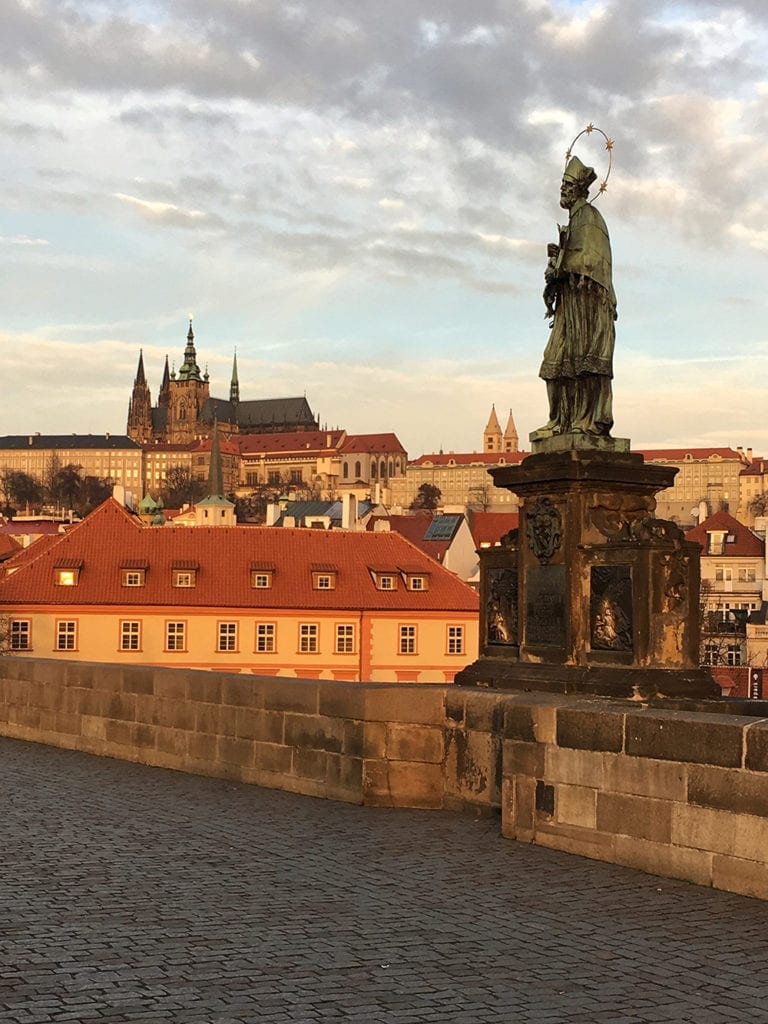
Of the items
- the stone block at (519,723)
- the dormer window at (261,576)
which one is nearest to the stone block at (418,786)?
the stone block at (519,723)

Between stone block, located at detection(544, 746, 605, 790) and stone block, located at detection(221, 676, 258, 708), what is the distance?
131 inches

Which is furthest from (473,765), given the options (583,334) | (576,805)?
(583,334)

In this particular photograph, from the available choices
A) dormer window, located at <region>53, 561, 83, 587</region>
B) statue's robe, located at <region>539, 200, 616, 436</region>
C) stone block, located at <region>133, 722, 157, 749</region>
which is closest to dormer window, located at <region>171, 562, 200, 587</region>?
dormer window, located at <region>53, 561, 83, 587</region>

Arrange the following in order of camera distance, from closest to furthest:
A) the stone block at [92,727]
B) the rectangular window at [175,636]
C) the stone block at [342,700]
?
the stone block at [342,700] → the stone block at [92,727] → the rectangular window at [175,636]

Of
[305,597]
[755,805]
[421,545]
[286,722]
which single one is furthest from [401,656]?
[755,805]

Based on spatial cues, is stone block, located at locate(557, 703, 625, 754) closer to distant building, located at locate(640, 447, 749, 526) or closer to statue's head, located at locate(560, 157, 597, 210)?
statue's head, located at locate(560, 157, 597, 210)

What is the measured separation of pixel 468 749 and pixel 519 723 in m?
1.10

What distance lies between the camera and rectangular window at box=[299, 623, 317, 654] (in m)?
53.2

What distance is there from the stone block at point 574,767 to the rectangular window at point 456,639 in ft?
154

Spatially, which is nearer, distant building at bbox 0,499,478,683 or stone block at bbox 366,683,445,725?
stone block at bbox 366,683,445,725

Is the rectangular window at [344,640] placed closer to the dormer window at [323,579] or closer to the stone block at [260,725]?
the dormer window at [323,579]

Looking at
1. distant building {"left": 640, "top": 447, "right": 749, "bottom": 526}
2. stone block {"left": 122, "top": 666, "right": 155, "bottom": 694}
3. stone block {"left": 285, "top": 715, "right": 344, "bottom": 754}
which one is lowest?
stone block {"left": 285, "top": 715, "right": 344, "bottom": 754}

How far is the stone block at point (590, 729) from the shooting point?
7.23m

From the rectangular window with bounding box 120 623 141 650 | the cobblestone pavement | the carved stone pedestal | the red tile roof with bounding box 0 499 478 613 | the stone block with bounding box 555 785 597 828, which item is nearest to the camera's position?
the cobblestone pavement
